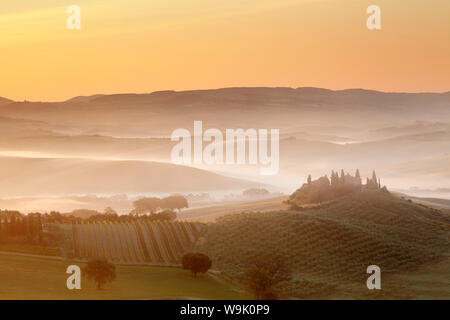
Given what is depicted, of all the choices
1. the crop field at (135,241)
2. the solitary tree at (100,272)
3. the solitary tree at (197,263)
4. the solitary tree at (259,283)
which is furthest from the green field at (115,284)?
the crop field at (135,241)

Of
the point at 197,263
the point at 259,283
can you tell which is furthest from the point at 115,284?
the point at 259,283

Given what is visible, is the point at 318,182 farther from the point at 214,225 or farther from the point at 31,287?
the point at 31,287

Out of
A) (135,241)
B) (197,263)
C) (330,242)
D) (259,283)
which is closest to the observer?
(259,283)

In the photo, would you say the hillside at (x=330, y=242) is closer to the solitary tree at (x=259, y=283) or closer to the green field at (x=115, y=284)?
the solitary tree at (x=259, y=283)

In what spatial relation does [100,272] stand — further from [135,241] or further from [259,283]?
[135,241]

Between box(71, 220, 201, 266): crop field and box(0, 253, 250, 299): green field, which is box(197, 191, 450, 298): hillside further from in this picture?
box(0, 253, 250, 299): green field
